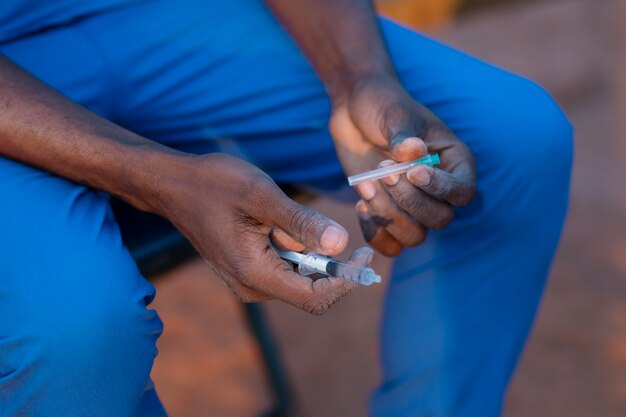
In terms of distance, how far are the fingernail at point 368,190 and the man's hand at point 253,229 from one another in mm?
163

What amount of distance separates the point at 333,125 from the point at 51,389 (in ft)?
1.57

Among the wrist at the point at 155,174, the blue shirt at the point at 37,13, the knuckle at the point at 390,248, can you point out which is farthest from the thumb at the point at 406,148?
the blue shirt at the point at 37,13

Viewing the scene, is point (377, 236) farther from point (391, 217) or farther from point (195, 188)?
point (195, 188)

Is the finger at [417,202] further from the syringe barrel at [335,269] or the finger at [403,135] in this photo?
the syringe barrel at [335,269]

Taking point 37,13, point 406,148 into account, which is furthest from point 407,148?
Result: point 37,13

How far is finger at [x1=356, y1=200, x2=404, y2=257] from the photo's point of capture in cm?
93

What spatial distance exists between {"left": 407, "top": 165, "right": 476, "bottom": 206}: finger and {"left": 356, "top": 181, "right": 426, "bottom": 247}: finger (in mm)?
58

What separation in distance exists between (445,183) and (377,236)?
0.13 metres

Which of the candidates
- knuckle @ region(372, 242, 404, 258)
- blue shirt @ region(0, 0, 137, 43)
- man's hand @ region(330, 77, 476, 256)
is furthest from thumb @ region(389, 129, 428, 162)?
blue shirt @ region(0, 0, 137, 43)

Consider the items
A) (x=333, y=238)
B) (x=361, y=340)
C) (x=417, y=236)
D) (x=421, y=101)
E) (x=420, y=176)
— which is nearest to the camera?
(x=333, y=238)

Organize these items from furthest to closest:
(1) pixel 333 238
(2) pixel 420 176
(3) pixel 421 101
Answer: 1. (3) pixel 421 101
2. (2) pixel 420 176
3. (1) pixel 333 238

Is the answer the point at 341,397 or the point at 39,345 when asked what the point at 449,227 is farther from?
the point at 341,397

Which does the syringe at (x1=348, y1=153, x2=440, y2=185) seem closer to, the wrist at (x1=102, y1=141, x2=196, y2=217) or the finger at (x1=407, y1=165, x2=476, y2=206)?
the finger at (x1=407, y1=165, x2=476, y2=206)

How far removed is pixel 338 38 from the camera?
3.43 feet
